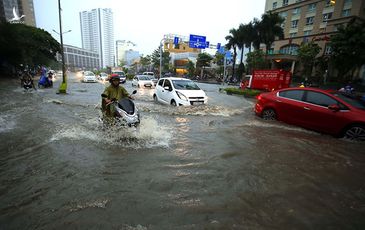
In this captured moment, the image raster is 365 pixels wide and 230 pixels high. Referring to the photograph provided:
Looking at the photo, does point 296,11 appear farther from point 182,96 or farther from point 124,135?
point 124,135

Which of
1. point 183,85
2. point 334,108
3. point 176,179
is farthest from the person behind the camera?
point 183,85

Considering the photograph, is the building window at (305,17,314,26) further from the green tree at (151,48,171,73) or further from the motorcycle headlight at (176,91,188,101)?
the motorcycle headlight at (176,91,188,101)

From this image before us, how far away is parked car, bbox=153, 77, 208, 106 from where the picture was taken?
9.95 m

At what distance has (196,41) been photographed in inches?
1208

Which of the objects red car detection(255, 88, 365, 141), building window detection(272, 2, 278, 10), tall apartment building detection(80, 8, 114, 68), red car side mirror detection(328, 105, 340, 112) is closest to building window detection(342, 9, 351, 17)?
building window detection(272, 2, 278, 10)

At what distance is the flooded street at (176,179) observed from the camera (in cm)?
272

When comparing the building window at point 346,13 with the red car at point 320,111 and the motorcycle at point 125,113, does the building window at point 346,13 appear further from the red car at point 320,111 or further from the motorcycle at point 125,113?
the motorcycle at point 125,113

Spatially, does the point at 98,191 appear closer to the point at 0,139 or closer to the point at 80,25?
the point at 0,139

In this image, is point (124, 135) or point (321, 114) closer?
point (124, 135)

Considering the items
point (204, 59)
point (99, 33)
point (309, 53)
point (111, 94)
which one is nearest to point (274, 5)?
point (204, 59)

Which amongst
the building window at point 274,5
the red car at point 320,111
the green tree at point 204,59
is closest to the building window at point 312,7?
the building window at point 274,5

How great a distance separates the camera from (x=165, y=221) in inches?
104

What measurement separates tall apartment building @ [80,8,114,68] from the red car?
135 metres

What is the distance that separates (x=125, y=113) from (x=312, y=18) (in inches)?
1911
